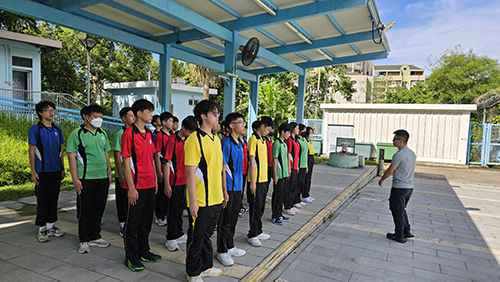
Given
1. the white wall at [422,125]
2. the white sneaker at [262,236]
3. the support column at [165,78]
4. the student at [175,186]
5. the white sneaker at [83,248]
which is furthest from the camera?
the white wall at [422,125]

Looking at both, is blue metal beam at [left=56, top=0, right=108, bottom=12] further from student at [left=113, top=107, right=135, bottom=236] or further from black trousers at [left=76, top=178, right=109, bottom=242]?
black trousers at [left=76, top=178, right=109, bottom=242]

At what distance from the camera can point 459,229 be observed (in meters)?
5.93

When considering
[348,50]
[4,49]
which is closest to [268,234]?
[348,50]

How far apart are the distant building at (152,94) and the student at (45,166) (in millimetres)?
14451

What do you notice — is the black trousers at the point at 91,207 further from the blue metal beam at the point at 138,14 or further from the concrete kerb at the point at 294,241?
the blue metal beam at the point at 138,14

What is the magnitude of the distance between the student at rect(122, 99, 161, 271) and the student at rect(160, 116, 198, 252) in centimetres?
51

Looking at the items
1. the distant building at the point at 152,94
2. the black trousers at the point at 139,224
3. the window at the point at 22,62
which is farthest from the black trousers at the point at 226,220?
the distant building at the point at 152,94

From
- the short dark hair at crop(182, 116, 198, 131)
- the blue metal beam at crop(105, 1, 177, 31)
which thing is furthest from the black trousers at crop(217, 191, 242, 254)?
the blue metal beam at crop(105, 1, 177, 31)

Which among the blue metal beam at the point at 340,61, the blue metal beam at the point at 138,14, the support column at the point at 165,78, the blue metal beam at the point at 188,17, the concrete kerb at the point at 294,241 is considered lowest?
the concrete kerb at the point at 294,241

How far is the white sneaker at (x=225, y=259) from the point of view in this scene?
3.64 metres

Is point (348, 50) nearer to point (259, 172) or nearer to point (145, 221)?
point (259, 172)

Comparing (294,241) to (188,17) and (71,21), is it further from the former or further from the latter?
(71,21)

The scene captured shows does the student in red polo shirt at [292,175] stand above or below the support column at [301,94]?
below

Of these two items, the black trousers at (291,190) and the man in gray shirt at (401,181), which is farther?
the black trousers at (291,190)
